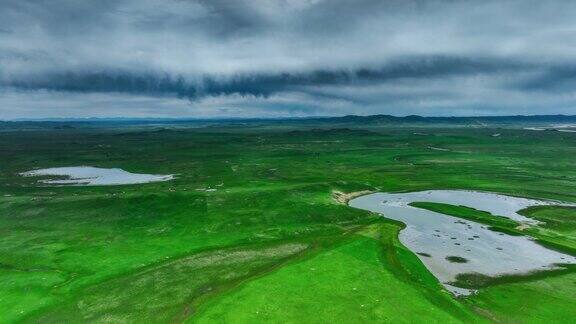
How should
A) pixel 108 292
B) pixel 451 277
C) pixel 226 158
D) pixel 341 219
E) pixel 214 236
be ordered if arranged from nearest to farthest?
pixel 108 292 < pixel 451 277 < pixel 214 236 < pixel 341 219 < pixel 226 158

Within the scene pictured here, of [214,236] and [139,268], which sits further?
[214,236]

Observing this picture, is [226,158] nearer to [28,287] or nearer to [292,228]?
[292,228]

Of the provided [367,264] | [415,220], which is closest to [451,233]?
[415,220]

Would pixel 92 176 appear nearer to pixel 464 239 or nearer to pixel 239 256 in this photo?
pixel 239 256

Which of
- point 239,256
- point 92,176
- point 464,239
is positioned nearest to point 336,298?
point 239,256

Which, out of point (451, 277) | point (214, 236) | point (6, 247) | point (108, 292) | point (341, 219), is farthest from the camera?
point (341, 219)

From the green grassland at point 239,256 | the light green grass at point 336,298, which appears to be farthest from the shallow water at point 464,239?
the light green grass at point 336,298

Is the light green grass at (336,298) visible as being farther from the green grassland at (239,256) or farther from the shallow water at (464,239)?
the shallow water at (464,239)
